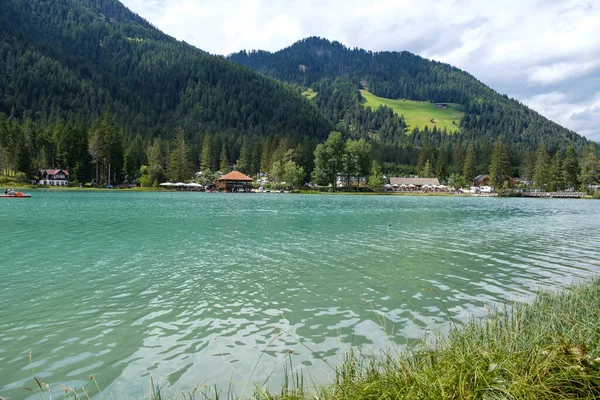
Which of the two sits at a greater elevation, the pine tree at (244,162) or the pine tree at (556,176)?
the pine tree at (244,162)

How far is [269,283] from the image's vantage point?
1441cm

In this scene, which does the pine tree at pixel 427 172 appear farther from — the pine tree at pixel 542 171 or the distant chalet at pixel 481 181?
the pine tree at pixel 542 171

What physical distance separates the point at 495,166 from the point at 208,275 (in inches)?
6040

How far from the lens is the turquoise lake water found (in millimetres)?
7828

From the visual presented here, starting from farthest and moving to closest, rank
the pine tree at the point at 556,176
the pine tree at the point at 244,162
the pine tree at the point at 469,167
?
the pine tree at the point at 244,162 → the pine tree at the point at 469,167 → the pine tree at the point at 556,176

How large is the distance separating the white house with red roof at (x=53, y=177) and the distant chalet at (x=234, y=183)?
49296mm

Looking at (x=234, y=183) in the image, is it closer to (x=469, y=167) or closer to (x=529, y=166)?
(x=469, y=167)

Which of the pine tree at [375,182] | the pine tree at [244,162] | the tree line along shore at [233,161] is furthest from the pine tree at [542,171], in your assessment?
the pine tree at [244,162]

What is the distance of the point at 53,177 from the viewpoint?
376 feet

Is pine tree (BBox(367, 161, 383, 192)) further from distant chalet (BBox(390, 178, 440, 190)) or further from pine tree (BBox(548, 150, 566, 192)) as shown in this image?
pine tree (BBox(548, 150, 566, 192))

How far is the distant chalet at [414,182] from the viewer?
16488 centimetres

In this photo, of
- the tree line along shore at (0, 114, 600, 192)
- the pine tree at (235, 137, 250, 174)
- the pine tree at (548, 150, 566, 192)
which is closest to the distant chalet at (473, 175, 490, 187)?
the tree line along shore at (0, 114, 600, 192)

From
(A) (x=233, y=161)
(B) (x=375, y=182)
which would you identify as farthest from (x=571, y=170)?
(A) (x=233, y=161)

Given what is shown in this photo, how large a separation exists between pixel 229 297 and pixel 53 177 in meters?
126
